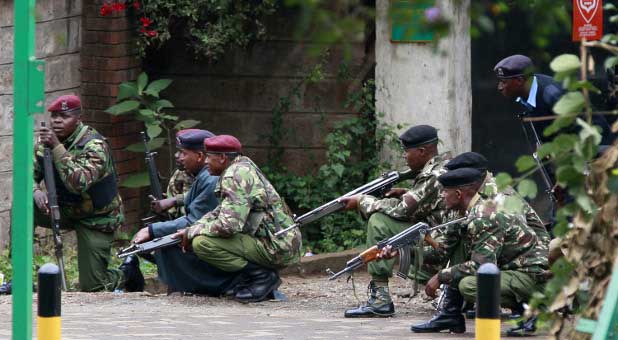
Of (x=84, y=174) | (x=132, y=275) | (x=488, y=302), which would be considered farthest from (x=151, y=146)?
(x=488, y=302)

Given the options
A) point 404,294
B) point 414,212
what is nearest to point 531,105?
point 414,212

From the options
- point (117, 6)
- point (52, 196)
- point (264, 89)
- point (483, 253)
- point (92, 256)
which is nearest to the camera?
point (483, 253)

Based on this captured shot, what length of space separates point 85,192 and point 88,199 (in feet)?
0.21

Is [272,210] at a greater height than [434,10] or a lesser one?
lesser

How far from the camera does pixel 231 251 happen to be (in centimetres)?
943

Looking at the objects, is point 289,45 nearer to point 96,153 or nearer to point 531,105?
point 96,153

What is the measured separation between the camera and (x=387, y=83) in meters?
12.0

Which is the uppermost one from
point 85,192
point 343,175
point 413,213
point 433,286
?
point 343,175

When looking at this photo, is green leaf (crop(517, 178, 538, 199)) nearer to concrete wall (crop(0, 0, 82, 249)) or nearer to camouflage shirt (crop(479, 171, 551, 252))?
camouflage shirt (crop(479, 171, 551, 252))

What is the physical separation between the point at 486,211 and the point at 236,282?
8.15 feet

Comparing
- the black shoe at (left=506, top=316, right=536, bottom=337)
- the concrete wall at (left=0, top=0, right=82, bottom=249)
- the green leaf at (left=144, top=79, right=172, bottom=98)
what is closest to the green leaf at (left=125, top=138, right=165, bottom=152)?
the green leaf at (left=144, top=79, right=172, bottom=98)

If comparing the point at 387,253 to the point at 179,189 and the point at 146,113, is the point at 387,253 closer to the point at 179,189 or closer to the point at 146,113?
the point at 179,189

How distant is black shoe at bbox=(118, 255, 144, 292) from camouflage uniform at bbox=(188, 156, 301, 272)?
116cm

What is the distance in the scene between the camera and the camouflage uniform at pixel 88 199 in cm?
988
